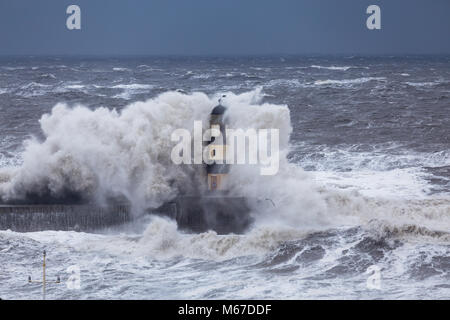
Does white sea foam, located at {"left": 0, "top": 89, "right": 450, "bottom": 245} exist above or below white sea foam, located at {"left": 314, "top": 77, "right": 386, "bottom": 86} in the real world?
below

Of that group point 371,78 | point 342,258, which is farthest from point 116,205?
point 371,78

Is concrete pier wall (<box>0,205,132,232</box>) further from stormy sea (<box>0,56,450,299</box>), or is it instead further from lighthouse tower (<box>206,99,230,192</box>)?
lighthouse tower (<box>206,99,230,192</box>)

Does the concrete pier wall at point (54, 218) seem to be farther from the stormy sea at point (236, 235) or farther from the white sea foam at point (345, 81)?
the white sea foam at point (345, 81)

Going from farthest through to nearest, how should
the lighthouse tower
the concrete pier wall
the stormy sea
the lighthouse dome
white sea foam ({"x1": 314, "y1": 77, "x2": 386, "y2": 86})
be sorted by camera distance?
white sea foam ({"x1": 314, "y1": 77, "x2": 386, "y2": 86}), the lighthouse dome, the lighthouse tower, the concrete pier wall, the stormy sea

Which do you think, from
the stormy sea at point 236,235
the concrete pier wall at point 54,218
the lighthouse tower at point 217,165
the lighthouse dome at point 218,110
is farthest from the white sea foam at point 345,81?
the concrete pier wall at point 54,218

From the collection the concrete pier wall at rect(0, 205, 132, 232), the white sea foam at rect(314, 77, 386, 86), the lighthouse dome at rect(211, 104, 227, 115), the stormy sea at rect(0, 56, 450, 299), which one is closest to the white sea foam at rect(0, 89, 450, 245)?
the stormy sea at rect(0, 56, 450, 299)

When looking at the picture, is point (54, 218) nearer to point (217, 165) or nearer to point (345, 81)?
point (217, 165)

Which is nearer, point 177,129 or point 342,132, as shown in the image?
point 177,129

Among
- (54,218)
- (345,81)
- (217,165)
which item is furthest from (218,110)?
(345,81)

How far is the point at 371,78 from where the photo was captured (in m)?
65.2

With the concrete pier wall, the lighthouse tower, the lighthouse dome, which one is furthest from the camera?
the lighthouse dome

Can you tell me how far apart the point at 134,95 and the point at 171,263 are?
35498mm

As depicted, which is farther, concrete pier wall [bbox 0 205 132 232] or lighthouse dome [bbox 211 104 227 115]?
lighthouse dome [bbox 211 104 227 115]

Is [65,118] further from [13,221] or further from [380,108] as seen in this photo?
[380,108]
